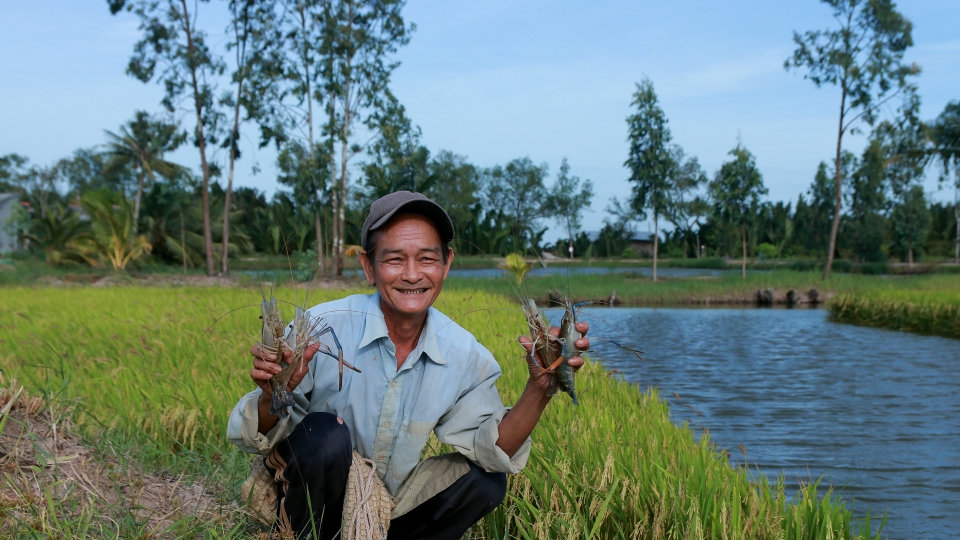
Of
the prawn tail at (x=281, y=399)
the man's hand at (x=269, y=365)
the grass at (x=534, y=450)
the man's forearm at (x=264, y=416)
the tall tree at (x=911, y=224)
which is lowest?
the grass at (x=534, y=450)

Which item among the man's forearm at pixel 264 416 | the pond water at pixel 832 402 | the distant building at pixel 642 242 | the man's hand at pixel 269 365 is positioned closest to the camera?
the man's hand at pixel 269 365

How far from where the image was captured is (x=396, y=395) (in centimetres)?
209

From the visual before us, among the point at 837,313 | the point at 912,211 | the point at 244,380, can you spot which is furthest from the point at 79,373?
the point at 912,211

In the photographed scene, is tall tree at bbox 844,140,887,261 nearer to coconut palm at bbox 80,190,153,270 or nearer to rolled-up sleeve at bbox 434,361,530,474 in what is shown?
coconut palm at bbox 80,190,153,270

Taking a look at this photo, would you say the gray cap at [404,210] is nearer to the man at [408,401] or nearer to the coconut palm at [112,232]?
the man at [408,401]

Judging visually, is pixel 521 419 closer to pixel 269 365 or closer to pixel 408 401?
pixel 408 401

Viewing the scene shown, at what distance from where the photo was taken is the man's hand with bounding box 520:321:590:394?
1.70 m

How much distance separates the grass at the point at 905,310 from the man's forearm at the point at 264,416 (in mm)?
12067

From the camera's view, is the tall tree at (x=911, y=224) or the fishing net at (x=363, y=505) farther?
the tall tree at (x=911, y=224)

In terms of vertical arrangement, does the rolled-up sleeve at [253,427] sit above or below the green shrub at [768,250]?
below

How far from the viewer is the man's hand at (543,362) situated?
5.58 feet

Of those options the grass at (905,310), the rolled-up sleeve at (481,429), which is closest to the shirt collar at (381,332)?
the rolled-up sleeve at (481,429)

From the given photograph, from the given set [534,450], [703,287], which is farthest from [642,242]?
[534,450]

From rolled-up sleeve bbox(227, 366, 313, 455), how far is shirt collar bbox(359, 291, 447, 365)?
0.28 m
